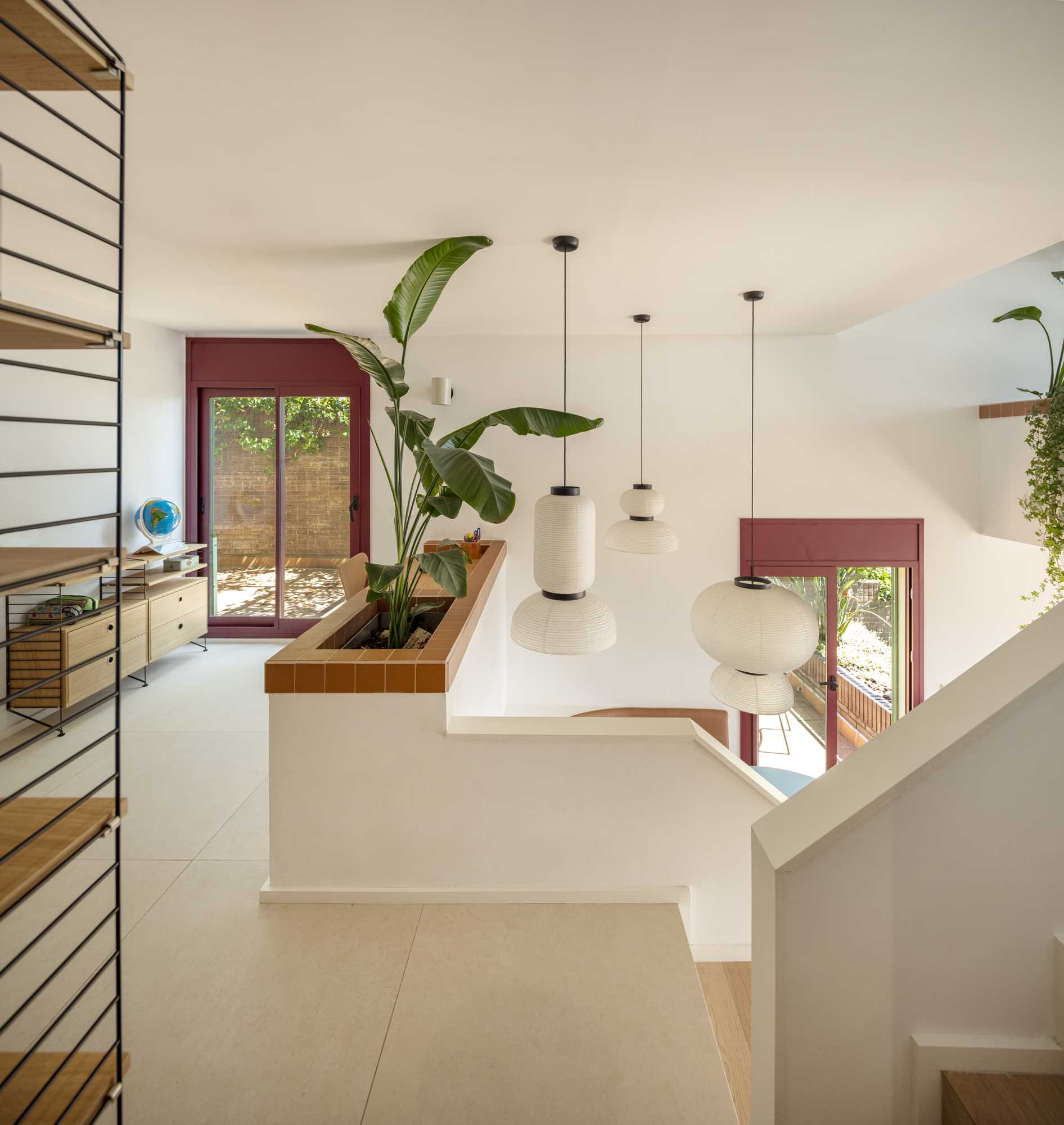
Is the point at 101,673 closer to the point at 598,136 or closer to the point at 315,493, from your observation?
the point at 315,493

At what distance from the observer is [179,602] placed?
4898 mm

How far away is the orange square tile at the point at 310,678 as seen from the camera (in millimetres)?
2104

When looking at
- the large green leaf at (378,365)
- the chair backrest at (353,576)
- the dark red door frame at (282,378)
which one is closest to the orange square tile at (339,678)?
the large green leaf at (378,365)

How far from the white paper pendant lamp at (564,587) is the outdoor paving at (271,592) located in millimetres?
3875

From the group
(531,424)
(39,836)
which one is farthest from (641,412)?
(39,836)

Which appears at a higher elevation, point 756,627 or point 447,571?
point 447,571

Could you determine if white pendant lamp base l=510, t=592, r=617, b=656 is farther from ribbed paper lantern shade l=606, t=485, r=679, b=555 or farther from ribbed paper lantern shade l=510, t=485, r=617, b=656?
ribbed paper lantern shade l=606, t=485, r=679, b=555

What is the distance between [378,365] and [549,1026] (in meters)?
2.17

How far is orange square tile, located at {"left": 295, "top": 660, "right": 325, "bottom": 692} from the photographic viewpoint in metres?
2.10

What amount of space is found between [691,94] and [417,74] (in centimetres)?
70

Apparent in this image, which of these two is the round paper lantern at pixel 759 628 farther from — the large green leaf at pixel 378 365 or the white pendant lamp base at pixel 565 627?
the large green leaf at pixel 378 365

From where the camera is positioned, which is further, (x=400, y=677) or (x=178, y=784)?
(x=178, y=784)

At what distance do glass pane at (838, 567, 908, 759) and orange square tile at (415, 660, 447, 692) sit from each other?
4.29 metres

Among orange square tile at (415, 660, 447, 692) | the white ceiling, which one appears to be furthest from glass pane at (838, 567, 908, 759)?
orange square tile at (415, 660, 447, 692)
